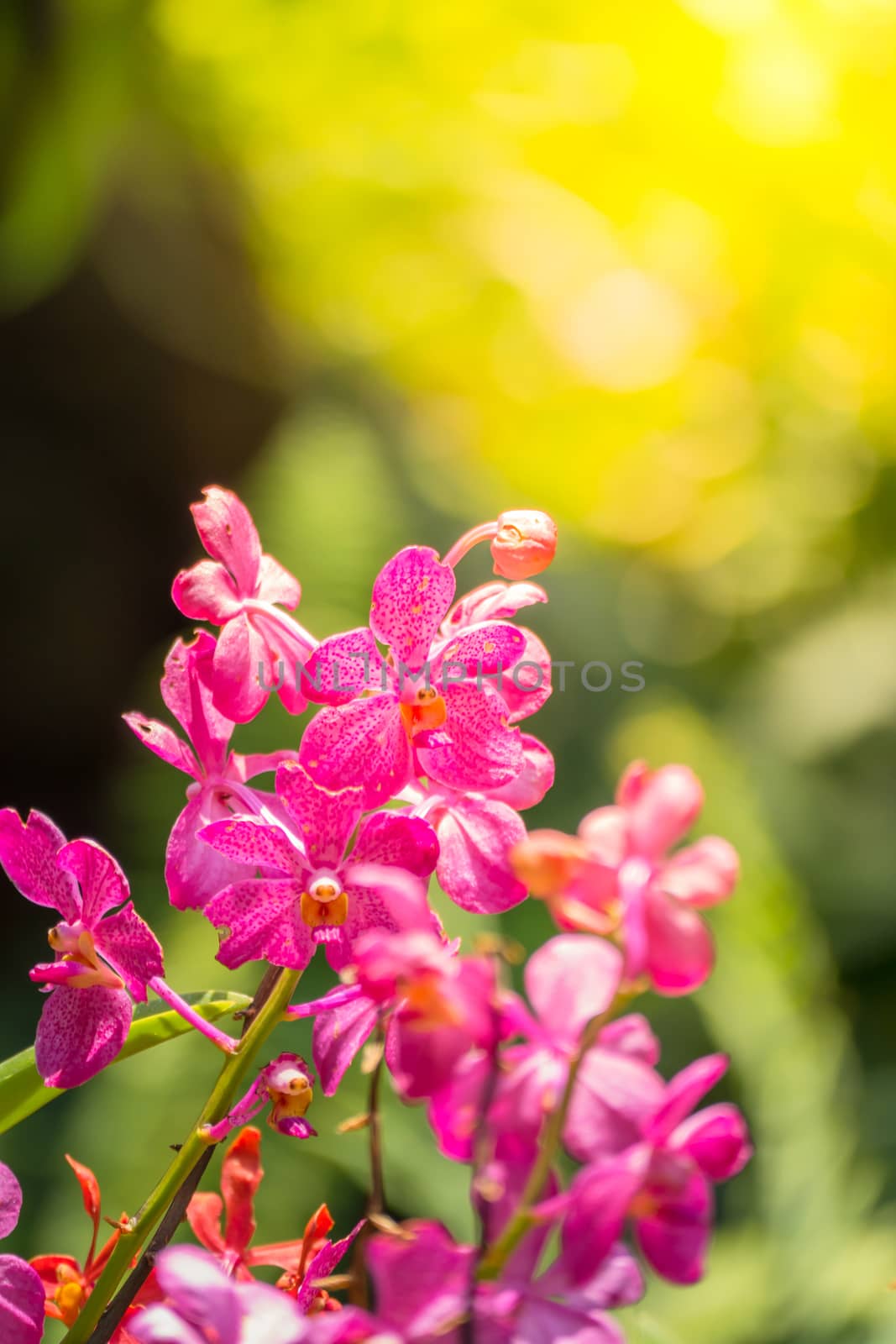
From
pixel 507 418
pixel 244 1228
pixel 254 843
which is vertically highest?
pixel 254 843

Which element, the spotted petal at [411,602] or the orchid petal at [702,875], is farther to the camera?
the spotted petal at [411,602]

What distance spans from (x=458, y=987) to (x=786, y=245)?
6.14 ft

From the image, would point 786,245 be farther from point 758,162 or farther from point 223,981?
point 223,981

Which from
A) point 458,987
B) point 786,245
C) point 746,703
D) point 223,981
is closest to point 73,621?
point 223,981

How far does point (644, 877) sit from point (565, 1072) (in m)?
0.04

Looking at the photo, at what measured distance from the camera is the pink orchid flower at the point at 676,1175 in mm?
185

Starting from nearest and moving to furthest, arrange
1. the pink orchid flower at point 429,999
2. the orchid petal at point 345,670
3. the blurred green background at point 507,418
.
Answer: the pink orchid flower at point 429,999 → the orchid petal at point 345,670 → the blurred green background at point 507,418

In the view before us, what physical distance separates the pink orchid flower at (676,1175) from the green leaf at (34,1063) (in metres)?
0.12

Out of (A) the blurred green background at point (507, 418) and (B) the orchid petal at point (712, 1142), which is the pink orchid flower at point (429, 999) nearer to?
(B) the orchid petal at point (712, 1142)

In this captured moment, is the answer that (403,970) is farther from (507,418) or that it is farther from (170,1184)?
(507,418)

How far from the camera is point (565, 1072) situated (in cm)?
20

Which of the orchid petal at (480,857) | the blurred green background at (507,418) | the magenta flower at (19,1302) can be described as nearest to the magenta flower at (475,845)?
the orchid petal at (480,857)

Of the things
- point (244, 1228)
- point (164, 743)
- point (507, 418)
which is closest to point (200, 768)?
point (164, 743)

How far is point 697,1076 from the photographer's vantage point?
192 mm
